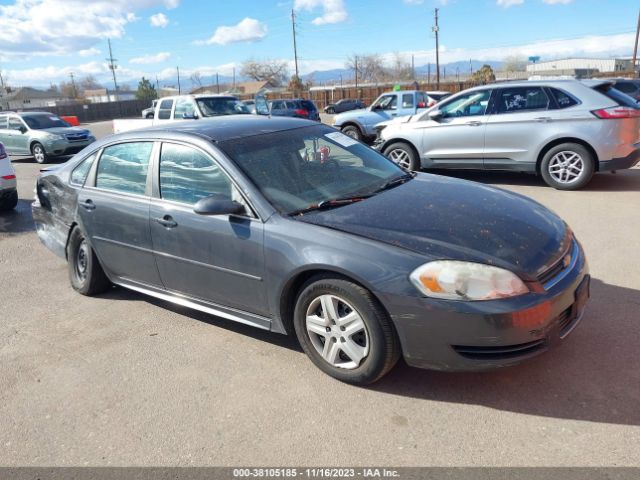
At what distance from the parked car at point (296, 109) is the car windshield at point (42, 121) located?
8854mm

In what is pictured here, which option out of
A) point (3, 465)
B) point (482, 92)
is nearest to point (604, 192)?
point (482, 92)

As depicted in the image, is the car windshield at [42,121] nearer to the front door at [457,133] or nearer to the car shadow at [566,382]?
the front door at [457,133]

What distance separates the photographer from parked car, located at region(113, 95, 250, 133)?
14.3 metres

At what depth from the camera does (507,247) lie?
294 centimetres

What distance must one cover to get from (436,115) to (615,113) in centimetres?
278

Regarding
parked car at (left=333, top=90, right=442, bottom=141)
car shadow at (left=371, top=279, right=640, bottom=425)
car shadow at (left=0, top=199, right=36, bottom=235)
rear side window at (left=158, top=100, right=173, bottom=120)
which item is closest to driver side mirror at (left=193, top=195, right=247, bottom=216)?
car shadow at (left=371, top=279, right=640, bottom=425)

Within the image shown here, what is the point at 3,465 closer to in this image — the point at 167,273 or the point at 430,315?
the point at 167,273

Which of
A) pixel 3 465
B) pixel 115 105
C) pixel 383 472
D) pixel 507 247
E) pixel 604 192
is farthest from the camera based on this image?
pixel 115 105

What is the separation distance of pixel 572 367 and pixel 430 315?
3.79 ft

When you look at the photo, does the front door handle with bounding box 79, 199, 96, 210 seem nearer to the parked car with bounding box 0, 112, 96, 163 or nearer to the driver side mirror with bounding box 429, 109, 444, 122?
the driver side mirror with bounding box 429, 109, 444, 122

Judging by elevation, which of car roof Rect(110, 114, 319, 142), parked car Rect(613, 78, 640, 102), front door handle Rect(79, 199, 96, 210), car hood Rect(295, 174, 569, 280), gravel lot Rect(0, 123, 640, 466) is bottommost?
gravel lot Rect(0, 123, 640, 466)

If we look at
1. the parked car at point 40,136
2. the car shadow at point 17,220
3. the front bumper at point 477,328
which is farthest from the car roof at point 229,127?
the parked car at point 40,136

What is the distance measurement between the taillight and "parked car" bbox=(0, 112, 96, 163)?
1398 centimetres

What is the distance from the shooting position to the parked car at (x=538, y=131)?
7621 millimetres
